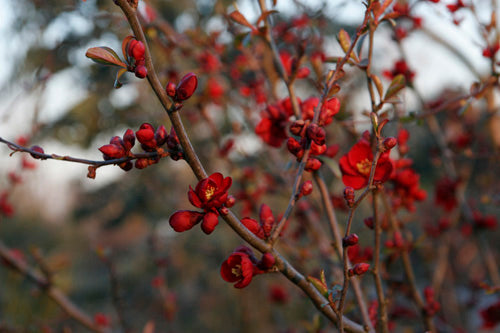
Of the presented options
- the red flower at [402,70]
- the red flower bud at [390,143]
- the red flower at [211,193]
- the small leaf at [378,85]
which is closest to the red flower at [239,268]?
the red flower at [211,193]

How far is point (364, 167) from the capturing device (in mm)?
845

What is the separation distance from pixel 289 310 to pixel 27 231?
28.7 ft

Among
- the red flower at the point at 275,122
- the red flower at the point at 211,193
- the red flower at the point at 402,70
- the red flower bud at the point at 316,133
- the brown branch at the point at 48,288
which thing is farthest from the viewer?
the brown branch at the point at 48,288

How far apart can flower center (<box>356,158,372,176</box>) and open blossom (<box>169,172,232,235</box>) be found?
0.33 m

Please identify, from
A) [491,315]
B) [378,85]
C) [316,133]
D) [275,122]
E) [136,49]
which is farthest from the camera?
[491,315]

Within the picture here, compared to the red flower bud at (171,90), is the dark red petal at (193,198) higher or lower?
lower

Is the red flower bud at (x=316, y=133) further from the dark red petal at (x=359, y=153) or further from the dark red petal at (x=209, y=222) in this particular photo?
the dark red petal at (x=209, y=222)

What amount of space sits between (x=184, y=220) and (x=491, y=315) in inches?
61.7

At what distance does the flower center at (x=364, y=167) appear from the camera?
844 millimetres

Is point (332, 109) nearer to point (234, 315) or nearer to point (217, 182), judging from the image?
point (217, 182)

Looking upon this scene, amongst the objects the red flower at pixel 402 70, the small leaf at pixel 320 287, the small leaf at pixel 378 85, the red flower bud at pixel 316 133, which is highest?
the red flower at pixel 402 70

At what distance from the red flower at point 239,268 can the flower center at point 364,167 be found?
0.31 meters

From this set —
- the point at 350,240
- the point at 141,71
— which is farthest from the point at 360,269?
the point at 141,71

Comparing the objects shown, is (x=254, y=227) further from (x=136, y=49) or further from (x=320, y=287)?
(x=136, y=49)
